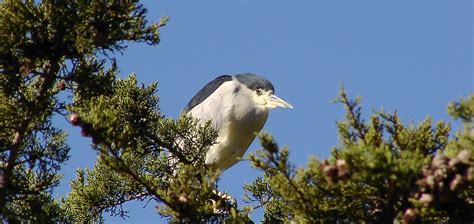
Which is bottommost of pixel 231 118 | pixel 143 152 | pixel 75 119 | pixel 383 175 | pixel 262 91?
pixel 383 175

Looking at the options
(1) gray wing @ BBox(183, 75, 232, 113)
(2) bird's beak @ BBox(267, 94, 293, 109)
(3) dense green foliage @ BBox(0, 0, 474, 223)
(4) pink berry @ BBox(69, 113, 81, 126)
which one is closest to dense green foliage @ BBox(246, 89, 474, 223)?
(3) dense green foliage @ BBox(0, 0, 474, 223)

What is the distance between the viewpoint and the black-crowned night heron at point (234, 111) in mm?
6406

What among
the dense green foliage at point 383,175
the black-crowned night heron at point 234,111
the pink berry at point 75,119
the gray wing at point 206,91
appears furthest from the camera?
the gray wing at point 206,91

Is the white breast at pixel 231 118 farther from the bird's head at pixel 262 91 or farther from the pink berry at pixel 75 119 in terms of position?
the pink berry at pixel 75 119

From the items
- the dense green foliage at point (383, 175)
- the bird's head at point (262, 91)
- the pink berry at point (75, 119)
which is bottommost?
the dense green foliage at point (383, 175)

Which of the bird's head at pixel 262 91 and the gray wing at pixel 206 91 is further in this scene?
the gray wing at pixel 206 91

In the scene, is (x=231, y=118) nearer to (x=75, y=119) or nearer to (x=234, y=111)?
(x=234, y=111)

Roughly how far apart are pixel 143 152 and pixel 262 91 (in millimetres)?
1746

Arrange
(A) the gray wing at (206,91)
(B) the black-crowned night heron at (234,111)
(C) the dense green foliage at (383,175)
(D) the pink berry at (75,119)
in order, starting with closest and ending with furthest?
(C) the dense green foliage at (383,175) → (D) the pink berry at (75,119) → (B) the black-crowned night heron at (234,111) → (A) the gray wing at (206,91)

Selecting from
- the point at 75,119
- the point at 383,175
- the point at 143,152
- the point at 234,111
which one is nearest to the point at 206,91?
the point at 234,111

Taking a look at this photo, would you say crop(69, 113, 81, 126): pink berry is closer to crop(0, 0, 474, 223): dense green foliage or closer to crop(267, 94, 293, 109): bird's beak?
crop(0, 0, 474, 223): dense green foliage

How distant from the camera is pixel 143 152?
5055 mm

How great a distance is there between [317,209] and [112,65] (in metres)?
1.43

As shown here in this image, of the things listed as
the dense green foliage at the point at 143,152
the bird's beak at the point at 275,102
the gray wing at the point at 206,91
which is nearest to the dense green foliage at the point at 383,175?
the dense green foliage at the point at 143,152
